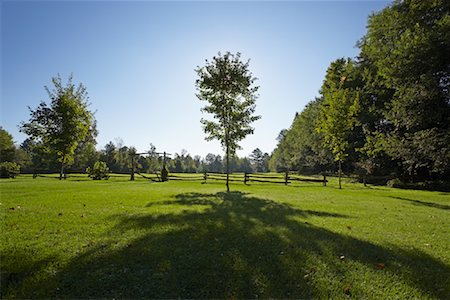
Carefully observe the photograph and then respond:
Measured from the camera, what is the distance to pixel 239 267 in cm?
456

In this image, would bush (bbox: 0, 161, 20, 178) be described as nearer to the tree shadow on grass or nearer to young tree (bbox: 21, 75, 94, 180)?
young tree (bbox: 21, 75, 94, 180)

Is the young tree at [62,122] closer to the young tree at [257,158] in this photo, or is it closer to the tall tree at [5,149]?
the tall tree at [5,149]

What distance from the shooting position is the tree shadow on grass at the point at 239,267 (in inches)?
154

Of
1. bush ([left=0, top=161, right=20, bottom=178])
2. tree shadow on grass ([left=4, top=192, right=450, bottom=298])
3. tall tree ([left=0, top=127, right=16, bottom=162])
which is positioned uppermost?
tall tree ([left=0, top=127, right=16, bottom=162])

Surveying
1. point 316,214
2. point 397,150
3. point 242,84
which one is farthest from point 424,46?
point 316,214

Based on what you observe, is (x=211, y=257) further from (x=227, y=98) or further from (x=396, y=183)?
(x=396, y=183)

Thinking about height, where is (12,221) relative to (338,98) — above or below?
below

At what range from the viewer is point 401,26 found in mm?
21344

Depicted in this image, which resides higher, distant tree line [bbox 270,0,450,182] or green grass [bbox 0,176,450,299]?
distant tree line [bbox 270,0,450,182]

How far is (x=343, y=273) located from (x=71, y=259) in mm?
5014

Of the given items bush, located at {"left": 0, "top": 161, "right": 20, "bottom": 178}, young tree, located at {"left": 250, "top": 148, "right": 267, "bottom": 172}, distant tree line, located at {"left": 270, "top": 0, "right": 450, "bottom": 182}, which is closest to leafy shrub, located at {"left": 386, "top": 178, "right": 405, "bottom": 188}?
distant tree line, located at {"left": 270, "top": 0, "right": 450, "bottom": 182}

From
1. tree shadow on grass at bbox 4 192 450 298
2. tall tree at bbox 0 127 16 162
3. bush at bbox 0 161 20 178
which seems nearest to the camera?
tree shadow on grass at bbox 4 192 450 298

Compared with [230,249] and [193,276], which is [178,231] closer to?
Answer: [230,249]

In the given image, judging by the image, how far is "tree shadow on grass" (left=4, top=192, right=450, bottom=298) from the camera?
12.8 ft
